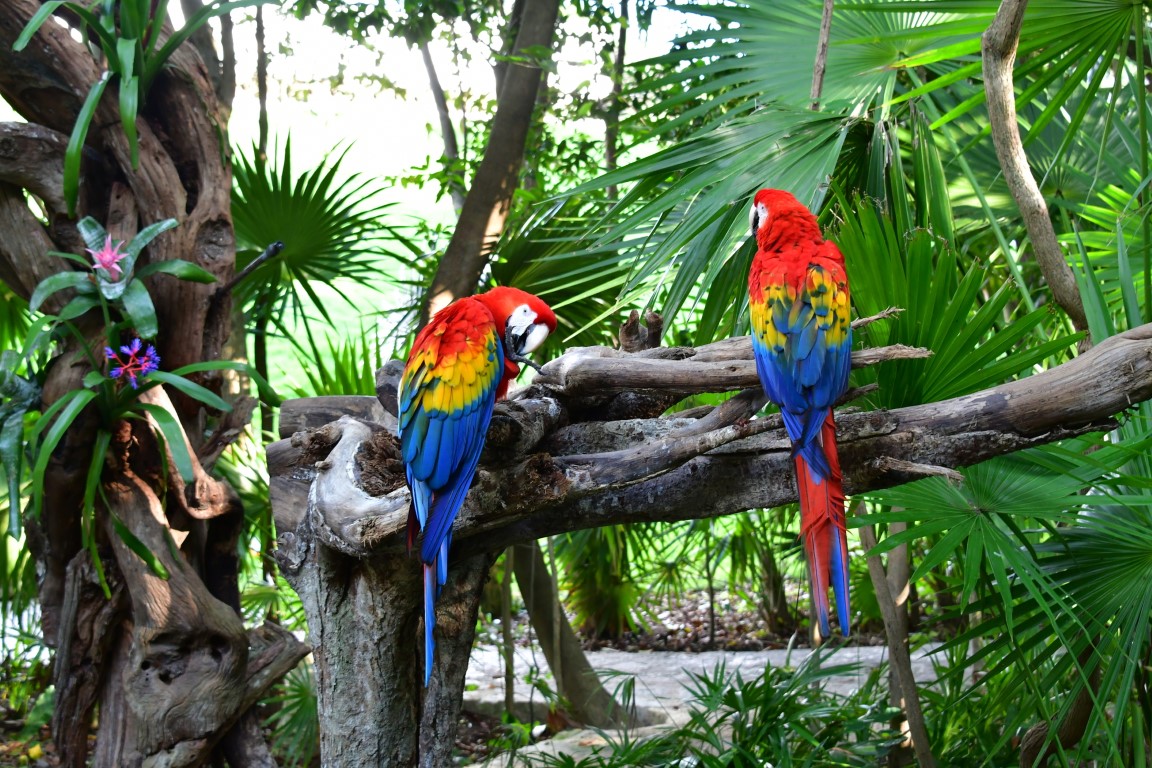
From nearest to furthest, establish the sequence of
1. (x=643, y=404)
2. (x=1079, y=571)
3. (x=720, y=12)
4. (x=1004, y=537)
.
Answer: (x=1004, y=537) < (x=1079, y=571) < (x=643, y=404) < (x=720, y=12)

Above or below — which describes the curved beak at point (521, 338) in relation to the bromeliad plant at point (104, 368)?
below

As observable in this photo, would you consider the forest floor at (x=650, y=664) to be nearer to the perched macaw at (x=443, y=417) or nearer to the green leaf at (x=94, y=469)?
the green leaf at (x=94, y=469)

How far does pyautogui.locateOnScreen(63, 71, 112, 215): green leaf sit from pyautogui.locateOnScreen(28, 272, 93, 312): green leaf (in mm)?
184

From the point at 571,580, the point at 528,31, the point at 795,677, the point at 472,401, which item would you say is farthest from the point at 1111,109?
the point at 571,580

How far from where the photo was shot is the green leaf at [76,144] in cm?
198

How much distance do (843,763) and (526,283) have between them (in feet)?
5.06

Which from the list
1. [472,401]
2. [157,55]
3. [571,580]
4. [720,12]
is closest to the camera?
[472,401]

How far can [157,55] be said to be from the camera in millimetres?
2180

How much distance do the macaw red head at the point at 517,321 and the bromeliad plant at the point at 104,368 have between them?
90 centimetres

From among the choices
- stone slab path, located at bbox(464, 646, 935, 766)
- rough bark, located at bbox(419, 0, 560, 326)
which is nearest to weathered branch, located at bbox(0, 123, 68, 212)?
rough bark, located at bbox(419, 0, 560, 326)

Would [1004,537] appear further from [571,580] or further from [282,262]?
[571,580]

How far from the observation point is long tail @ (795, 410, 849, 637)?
112 centimetres

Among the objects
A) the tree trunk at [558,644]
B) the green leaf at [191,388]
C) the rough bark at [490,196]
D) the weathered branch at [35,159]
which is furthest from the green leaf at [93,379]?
the tree trunk at [558,644]

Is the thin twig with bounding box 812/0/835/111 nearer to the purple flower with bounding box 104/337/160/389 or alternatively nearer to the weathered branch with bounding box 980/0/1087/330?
the weathered branch with bounding box 980/0/1087/330
